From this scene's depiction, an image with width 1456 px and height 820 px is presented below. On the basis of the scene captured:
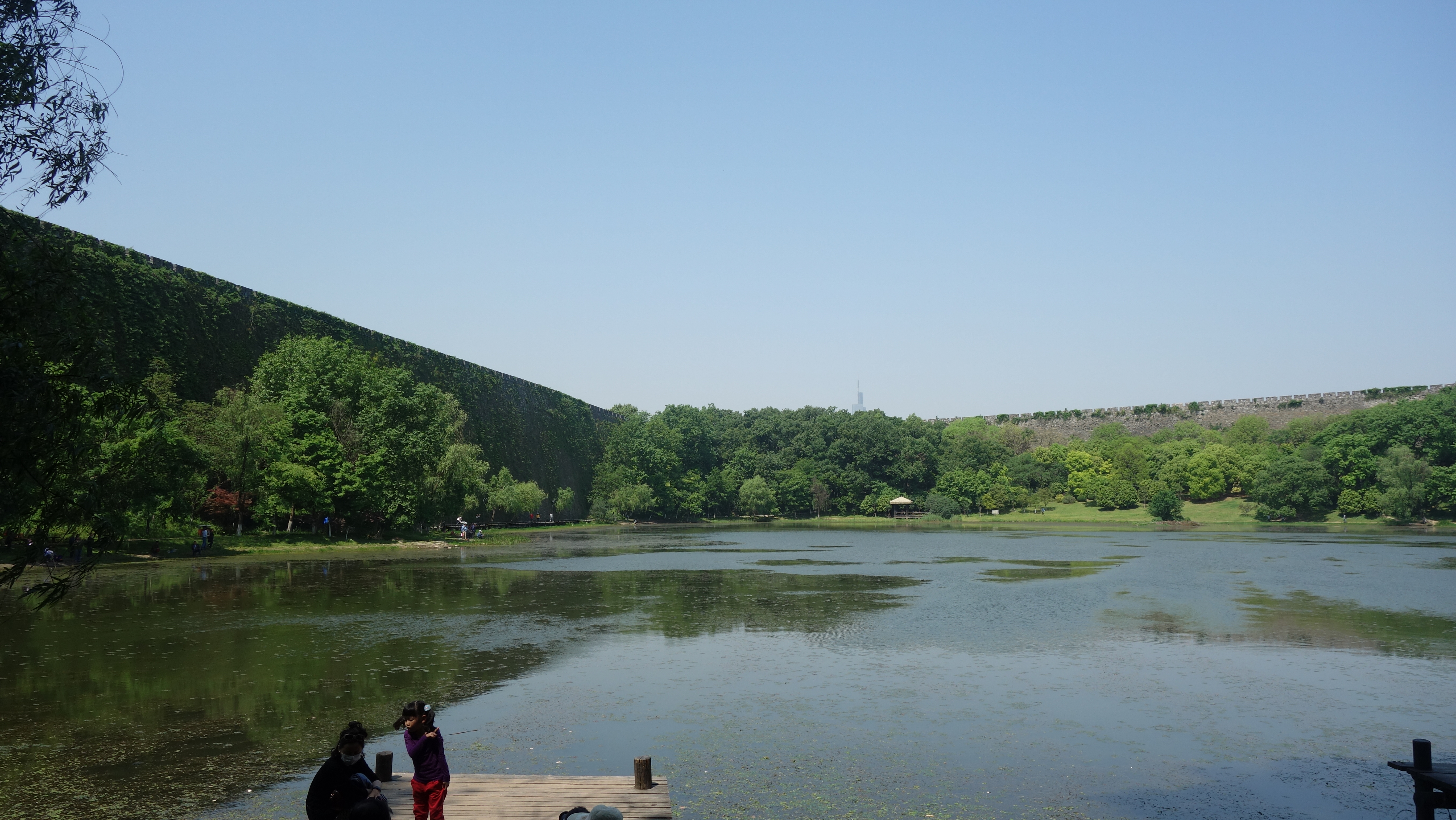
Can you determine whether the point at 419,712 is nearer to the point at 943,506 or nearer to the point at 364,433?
the point at 364,433

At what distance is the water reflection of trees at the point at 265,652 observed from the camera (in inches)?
384

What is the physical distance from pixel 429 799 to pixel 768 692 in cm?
729

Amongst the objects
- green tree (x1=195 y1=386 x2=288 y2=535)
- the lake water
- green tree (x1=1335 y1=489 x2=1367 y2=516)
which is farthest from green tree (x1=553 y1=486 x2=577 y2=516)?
green tree (x1=1335 y1=489 x2=1367 y2=516)

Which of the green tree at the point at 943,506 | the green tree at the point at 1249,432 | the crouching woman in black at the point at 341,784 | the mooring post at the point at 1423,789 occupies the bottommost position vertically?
the green tree at the point at 943,506

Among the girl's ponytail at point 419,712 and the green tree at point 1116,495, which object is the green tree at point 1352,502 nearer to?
the green tree at point 1116,495

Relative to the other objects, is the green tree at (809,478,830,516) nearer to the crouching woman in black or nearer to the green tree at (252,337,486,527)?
the green tree at (252,337,486,527)

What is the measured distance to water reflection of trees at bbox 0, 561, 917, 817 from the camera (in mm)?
9758

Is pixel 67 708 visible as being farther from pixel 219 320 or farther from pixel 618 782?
pixel 219 320

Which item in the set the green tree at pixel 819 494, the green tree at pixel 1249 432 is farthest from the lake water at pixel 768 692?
the green tree at pixel 1249 432

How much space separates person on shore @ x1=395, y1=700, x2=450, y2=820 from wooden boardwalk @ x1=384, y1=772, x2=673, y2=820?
11.5 inches

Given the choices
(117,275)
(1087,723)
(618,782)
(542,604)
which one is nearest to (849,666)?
(1087,723)

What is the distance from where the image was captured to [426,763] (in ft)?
23.1

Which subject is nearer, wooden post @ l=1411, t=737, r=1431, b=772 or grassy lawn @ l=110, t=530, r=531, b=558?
wooden post @ l=1411, t=737, r=1431, b=772

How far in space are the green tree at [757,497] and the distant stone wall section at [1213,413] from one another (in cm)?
5829
